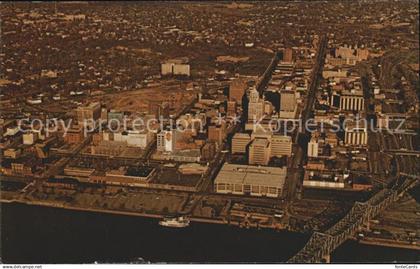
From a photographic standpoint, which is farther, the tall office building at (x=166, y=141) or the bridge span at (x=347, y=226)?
the tall office building at (x=166, y=141)

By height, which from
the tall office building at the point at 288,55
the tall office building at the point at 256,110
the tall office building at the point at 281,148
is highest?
the tall office building at the point at 288,55

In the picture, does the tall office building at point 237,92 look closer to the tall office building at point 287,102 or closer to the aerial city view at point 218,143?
the aerial city view at point 218,143

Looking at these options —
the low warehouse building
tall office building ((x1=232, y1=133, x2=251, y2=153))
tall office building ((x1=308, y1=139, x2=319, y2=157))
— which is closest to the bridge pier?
the low warehouse building

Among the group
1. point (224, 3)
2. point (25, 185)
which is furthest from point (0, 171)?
point (224, 3)

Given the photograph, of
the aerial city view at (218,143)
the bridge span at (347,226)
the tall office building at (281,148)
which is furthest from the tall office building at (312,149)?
the bridge span at (347,226)

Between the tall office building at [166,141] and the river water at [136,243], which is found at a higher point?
the tall office building at [166,141]

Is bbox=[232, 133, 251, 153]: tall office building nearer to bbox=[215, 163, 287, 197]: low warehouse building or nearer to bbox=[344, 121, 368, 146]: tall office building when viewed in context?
bbox=[215, 163, 287, 197]: low warehouse building

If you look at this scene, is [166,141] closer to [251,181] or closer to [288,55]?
[251,181]
